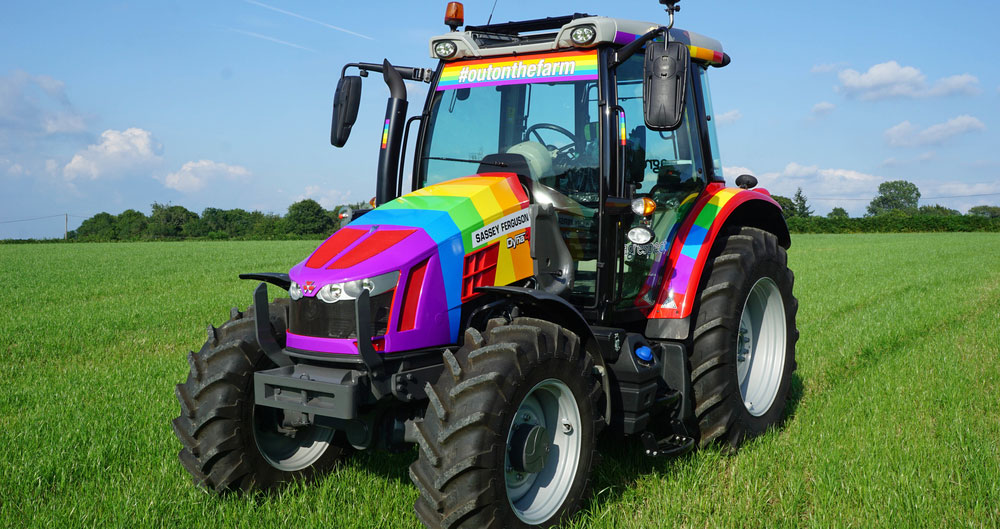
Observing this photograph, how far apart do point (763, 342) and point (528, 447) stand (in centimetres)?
270

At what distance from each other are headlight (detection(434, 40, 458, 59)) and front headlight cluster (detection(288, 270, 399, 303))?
180 cm

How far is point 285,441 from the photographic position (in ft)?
13.5

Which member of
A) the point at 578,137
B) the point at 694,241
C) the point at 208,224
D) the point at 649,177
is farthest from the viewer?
the point at 208,224

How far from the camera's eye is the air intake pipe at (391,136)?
179 inches

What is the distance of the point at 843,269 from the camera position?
59.9ft

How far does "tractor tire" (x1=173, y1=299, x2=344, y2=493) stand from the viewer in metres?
3.63

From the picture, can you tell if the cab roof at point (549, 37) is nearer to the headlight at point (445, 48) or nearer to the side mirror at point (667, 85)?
the headlight at point (445, 48)

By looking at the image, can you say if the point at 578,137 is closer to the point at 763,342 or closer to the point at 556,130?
the point at 556,130

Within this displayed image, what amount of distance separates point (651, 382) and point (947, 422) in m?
2.41

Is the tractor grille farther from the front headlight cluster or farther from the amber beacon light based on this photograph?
the amber beacon light

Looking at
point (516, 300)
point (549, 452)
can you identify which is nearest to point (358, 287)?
point (516, 300)

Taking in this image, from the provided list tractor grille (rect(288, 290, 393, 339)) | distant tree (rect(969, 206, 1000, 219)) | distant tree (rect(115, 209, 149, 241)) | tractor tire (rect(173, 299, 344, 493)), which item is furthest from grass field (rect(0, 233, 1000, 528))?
distant tree (rect(969, 206, 1000, 219))

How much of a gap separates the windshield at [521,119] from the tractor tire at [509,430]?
1.07 meters

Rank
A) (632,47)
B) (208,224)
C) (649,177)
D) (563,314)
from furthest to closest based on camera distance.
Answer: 1. (208,224)
2. (649,177)
3. (632,47)
4. (563,314)
